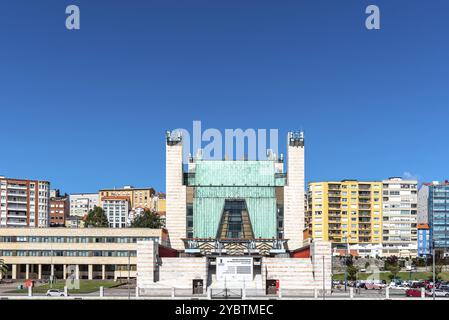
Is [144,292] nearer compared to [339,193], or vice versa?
[144,292]

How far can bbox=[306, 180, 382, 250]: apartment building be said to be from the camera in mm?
184375

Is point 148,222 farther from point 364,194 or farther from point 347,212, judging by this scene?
point 364,194

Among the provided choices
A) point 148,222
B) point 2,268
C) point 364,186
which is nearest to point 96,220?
point 148,222

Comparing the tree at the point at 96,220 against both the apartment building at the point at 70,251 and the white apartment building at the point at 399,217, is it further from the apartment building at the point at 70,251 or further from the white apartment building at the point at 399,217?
the white apartment building at the point at 399,217

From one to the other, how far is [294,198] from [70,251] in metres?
44.4

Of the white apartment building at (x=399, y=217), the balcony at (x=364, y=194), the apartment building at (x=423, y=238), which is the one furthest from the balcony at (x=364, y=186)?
the apartment building at (x=423, y=238)

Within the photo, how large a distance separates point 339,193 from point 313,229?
526 inches

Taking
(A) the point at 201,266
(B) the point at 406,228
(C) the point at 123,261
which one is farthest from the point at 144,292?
(B) the point at 406,228

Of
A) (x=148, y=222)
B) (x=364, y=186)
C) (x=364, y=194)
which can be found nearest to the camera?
Result: (x=148, y=222)

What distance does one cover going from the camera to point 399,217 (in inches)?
7456

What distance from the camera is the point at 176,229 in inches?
4464

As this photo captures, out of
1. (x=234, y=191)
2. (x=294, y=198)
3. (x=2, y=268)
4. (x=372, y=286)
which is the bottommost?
(x=372, y=286)

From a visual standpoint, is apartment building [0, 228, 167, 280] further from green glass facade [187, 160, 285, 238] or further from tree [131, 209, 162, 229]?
tree [131, 209, 162, 229]
